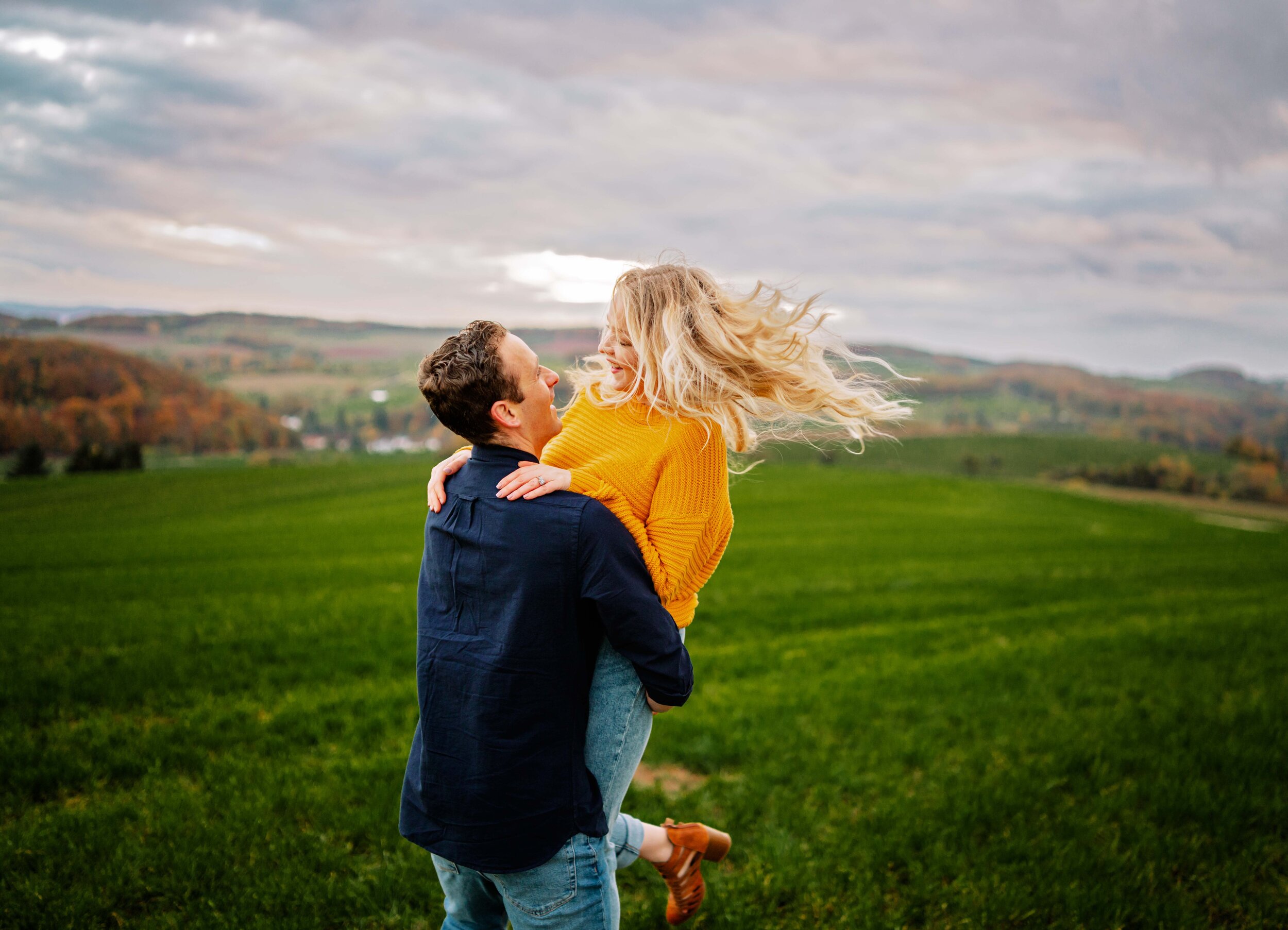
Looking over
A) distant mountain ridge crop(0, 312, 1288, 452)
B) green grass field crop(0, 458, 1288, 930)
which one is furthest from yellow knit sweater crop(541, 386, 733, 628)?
distant mountain ridge crop(0, 312, 1288, 452)

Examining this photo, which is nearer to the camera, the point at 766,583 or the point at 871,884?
the point at 871,884

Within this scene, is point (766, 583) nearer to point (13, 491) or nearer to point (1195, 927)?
point (1195, 927)

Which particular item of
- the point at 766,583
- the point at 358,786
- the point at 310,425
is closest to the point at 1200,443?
the point at 310,425

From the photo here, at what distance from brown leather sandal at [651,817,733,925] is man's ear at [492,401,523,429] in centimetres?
188

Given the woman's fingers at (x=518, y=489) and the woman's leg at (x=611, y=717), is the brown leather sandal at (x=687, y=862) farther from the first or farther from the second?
the woman's fingers at (x=518, y=489)

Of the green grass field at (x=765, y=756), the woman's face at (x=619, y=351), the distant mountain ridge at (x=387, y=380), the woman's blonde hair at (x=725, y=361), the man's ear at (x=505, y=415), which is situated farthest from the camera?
the distant mountain ridge at (x=387, y=380)

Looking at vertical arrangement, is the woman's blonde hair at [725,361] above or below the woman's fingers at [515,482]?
above

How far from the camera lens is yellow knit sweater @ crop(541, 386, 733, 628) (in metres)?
2.19

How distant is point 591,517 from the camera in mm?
2008

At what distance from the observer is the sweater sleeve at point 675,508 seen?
7.15 ft

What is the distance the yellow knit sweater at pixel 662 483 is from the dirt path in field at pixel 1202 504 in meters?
60.6

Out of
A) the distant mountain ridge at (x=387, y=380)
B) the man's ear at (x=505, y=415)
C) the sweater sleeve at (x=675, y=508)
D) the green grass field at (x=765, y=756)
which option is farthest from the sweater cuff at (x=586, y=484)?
the distant mountain ridge at (x=387, y=380)

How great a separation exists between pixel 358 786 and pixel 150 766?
139 cm

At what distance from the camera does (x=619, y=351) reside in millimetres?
2377
